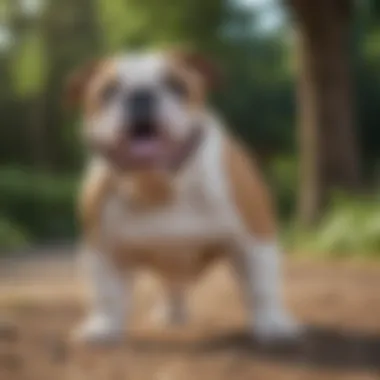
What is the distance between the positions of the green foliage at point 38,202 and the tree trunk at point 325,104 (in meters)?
0.20

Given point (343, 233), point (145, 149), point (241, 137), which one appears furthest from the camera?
point (343, 233)

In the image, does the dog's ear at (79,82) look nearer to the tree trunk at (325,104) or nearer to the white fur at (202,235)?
the white fur at (202,235)

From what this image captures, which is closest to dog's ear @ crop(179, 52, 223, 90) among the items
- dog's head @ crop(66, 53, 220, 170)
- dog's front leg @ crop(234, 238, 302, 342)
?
dog's head @ crop(66, 53, 220, 170)

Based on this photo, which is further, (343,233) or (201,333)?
(343,233)

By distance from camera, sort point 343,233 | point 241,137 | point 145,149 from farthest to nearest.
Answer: point 343,233 < point 241,137 < point 145,149

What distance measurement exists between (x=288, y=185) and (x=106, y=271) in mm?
172

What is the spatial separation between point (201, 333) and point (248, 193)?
109mm

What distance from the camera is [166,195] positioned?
612 millimetres

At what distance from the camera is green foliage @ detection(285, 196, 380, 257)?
0.75m

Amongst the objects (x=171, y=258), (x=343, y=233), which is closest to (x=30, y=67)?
(x=171, y=258)

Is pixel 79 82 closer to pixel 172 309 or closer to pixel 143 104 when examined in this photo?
pixel 143 104

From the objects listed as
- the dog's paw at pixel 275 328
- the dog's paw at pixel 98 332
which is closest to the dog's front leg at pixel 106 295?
the dog's paw at pixel 98 332

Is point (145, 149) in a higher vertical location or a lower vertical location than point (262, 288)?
higher

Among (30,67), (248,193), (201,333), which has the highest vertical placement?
(30,67)
